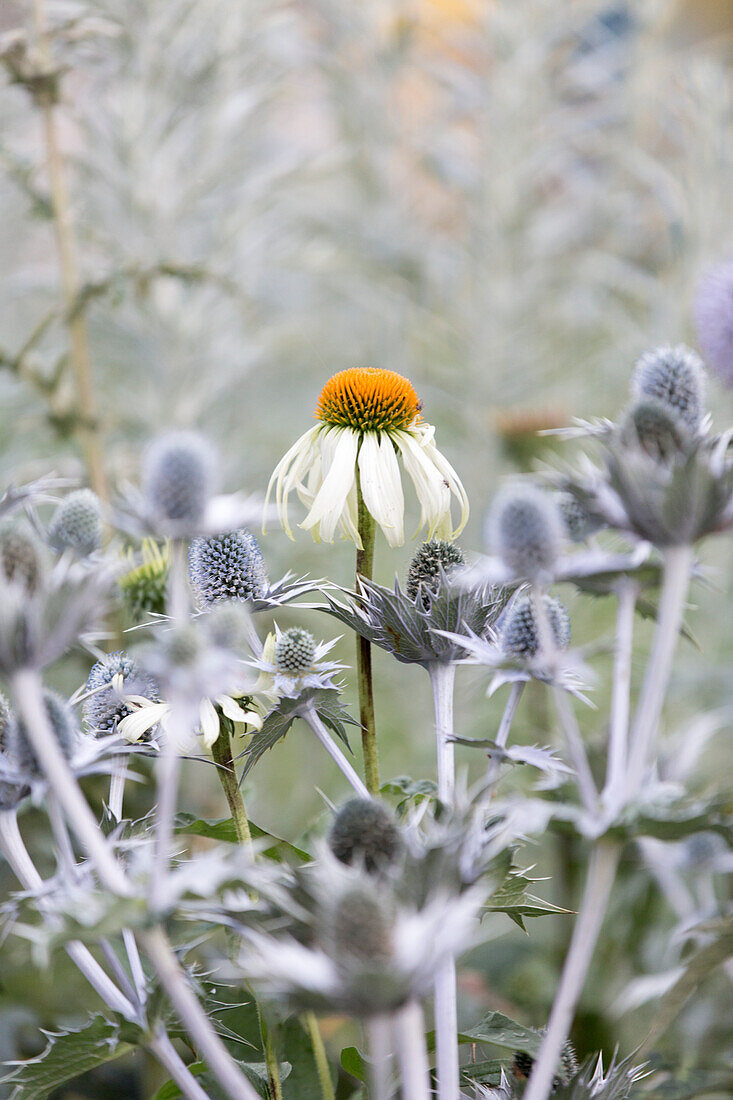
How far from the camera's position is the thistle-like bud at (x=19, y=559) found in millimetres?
368

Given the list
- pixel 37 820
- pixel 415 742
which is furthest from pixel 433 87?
pixel 37 820

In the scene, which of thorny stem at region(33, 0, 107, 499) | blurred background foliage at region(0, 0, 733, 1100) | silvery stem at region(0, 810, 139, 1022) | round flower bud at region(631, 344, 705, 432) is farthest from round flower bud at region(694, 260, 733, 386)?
thorny stem at region(33, 0, 107, 499)

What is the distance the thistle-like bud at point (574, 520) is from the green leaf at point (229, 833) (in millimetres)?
210

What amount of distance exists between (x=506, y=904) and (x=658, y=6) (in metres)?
2.27

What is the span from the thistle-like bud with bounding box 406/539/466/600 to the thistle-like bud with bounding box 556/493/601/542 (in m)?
0.06

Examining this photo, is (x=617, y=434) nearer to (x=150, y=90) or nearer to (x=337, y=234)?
(x=150, y=90)

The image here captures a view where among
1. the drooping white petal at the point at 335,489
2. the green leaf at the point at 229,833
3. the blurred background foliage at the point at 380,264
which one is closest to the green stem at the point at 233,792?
the green leaf at the point at 229,833

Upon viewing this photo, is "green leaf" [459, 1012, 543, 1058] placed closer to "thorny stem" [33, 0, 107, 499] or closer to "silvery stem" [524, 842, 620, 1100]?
"silvery stem" [524, 842, 620, 1100]

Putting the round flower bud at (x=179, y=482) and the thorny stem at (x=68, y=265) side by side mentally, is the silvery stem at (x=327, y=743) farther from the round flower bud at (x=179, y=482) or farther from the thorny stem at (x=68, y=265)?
the thorny stem at (x=68, y=265)

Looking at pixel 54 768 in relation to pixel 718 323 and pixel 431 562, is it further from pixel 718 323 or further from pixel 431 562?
pixel 718 323

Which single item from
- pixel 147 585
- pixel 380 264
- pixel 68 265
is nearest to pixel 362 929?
pixel 147 585

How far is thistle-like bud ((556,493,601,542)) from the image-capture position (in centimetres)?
45

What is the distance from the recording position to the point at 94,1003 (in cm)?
90

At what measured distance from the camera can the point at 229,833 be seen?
1.77ft
